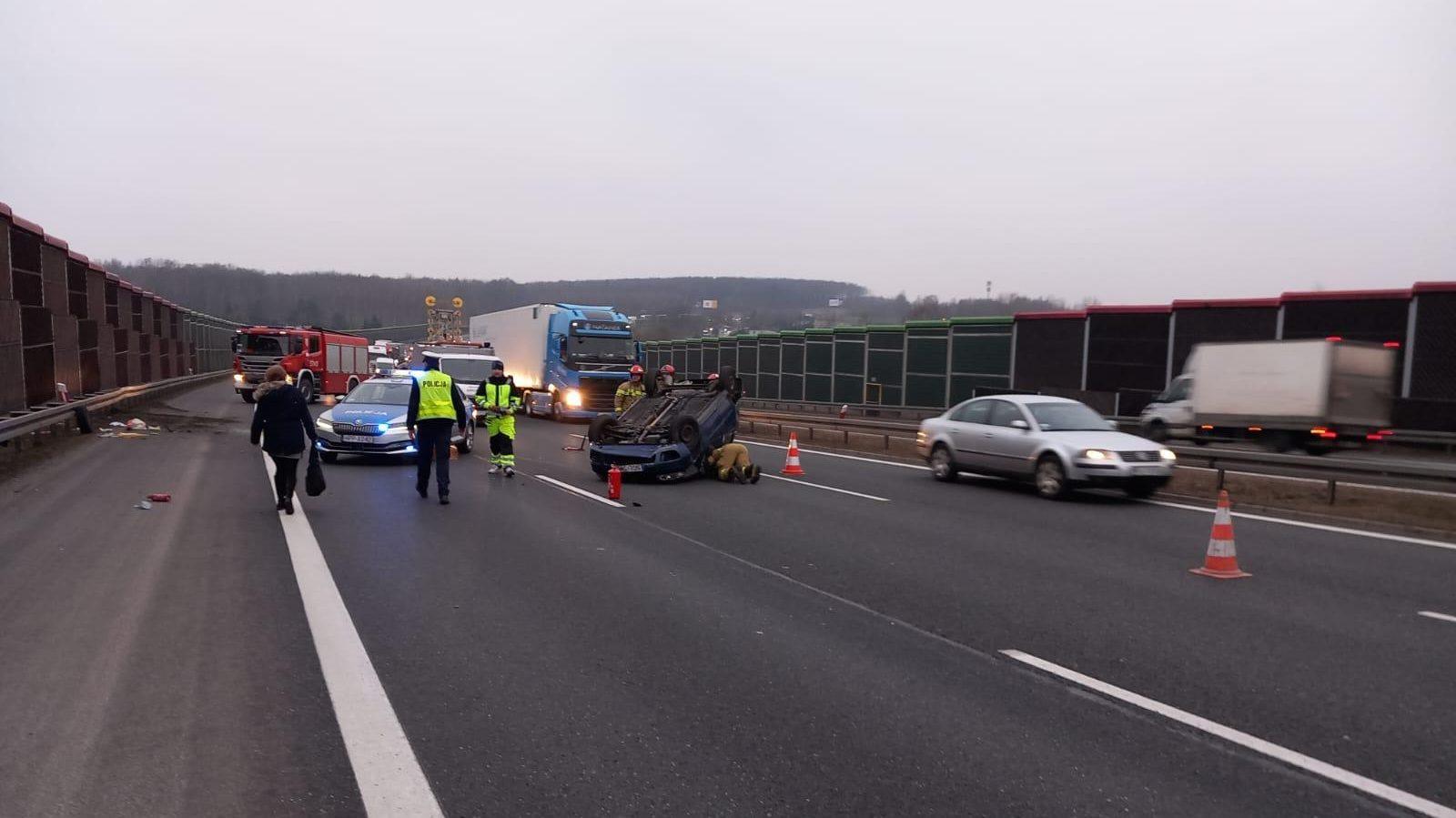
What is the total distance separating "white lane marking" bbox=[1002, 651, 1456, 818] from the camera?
4.11 metres

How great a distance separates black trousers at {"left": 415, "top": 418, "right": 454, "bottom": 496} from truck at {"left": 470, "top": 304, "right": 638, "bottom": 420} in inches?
645

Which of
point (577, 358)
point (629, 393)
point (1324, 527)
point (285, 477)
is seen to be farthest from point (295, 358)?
point (1324, 527)

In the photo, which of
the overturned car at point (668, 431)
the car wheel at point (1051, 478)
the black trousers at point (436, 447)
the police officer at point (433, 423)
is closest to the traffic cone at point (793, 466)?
the overturned car at point (668, 431)

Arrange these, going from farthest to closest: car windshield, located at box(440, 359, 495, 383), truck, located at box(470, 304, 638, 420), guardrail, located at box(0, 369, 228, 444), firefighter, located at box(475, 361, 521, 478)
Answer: truck, located at box(470, 304, 638, 420) → car windshield, located at box(440, 359, 495, 383) → guardrail, located at box(0, 369, 228, 444) → firefighter, located at box(475, 361, 521, 478)

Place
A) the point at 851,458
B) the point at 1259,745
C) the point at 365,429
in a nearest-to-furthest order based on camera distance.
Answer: the point at 1259,745
the point at 365,429
the point at 851,458

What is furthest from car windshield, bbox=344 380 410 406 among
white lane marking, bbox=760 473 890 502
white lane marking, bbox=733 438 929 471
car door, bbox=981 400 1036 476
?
car door, bbox=981 400 1036 476

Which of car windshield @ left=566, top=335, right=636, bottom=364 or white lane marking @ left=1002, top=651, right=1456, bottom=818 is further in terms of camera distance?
car windshield @ left=566, top=335, right=636, bottom=364

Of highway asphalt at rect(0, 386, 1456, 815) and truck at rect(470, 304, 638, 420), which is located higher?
truck at rect(470, 304, 638, 420)

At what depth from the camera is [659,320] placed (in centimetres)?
6266

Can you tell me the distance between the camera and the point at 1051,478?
1452cm

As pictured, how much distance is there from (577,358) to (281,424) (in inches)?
739

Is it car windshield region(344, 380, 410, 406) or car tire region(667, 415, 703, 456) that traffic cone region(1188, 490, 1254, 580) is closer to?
car tire region(667, 415, 703, 456)

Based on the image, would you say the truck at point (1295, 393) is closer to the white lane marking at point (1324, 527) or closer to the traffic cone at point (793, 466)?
the white lane marking at point (1324, 527)

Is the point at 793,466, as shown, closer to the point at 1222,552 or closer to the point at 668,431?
the point at 668,431
